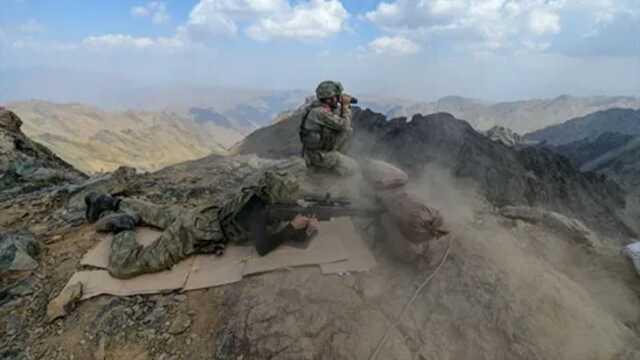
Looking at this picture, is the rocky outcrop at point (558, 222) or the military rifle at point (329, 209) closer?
the military rifle at point (329, 209)

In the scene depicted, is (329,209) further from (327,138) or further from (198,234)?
(198,234)

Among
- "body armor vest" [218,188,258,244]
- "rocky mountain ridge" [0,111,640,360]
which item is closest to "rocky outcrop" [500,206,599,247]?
"rocky mountain ridge" [0,111,640,360]

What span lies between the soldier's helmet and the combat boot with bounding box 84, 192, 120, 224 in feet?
10.2

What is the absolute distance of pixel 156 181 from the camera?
10.1 metres

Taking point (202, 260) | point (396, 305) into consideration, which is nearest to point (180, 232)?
point (202, 260)

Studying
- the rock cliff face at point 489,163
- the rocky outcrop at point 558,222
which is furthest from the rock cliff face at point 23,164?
the rock cliff face at point 489,163

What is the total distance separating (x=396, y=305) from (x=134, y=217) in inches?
139

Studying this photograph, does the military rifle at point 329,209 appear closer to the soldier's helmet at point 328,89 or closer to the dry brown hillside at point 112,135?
the soldier's helmet at point 328,89

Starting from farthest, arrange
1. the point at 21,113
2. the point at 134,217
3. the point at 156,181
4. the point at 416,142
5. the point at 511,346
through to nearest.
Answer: the point at 21,113 < the point at 416,142 < the point at 156,181 < the point at 134,217 < the point at 511,346

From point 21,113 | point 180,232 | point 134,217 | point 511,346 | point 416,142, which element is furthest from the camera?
point 21,113

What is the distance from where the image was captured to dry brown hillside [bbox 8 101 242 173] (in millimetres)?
78562

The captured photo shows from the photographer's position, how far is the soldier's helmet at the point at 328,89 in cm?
761

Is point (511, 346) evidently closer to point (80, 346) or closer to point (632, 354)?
point (632, 354)

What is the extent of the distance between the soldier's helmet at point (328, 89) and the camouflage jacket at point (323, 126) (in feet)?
0.53
